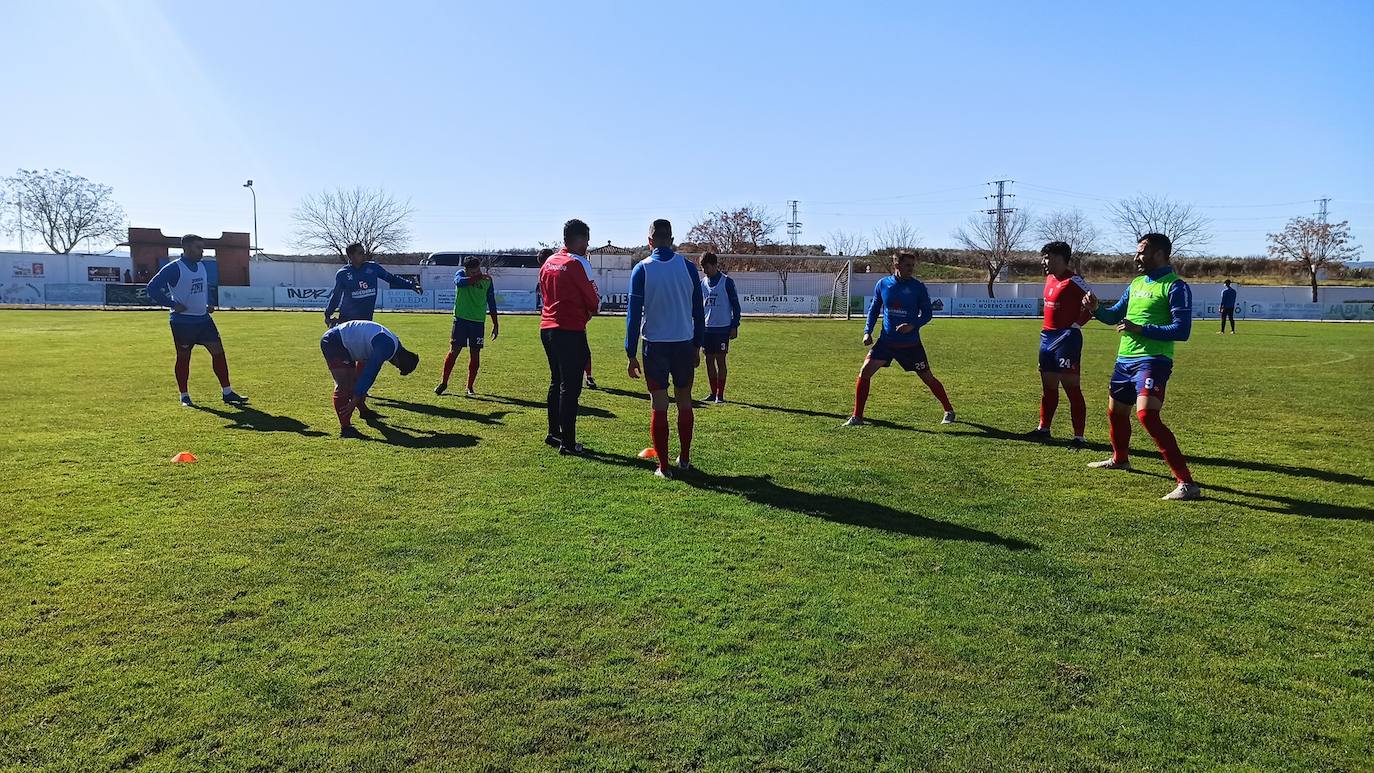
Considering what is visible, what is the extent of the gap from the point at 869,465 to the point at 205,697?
5.15 m

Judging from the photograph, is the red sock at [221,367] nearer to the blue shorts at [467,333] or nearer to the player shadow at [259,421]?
the player shadow at [259,421]

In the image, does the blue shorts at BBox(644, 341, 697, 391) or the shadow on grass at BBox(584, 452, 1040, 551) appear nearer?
the shadow on grass at BBox(584, 452, 1040, 551)

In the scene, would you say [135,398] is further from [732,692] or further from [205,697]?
[732,692]

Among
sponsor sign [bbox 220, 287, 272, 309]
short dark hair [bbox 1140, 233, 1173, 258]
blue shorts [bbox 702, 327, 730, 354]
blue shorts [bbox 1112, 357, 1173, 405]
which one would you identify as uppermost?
sponsor sign [bbox 220, 287, 272, 309]

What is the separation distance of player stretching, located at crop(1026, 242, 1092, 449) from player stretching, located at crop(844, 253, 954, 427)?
1240 mm

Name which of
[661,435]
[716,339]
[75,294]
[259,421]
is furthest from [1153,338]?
[75,294]

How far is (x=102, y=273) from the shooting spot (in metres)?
49.9

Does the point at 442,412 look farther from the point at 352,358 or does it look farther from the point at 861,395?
the point at 861,395

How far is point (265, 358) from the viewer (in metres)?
15.1

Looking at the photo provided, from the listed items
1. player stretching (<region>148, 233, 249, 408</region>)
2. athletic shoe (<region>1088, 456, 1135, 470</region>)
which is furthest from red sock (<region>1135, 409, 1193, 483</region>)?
player stretching (<region>148, 233, 249, 408</region>)

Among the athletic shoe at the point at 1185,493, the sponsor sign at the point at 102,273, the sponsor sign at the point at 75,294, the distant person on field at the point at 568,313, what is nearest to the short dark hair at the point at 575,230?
the distant person on field at the point at 568,313

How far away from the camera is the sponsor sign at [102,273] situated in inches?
1954

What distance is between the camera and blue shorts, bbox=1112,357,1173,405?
20.0 ft

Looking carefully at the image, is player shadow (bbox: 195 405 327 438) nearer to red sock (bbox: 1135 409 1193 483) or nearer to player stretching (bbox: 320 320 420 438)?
player stretching (bbox: 320 320 420 438)
